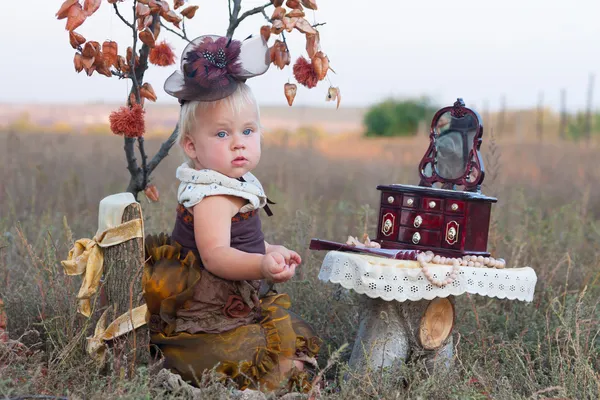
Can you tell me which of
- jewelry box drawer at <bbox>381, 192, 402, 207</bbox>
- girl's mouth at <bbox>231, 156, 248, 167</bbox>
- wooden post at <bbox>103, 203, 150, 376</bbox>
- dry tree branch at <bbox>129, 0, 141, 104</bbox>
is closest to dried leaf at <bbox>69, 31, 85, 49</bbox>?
dry tree branch at <bbox>129, 0, 141, 104</bbox>

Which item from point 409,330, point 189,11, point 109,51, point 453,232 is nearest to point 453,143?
point 453,232

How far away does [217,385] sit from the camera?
2.87 metres

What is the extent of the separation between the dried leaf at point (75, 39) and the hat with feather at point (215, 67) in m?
0.45

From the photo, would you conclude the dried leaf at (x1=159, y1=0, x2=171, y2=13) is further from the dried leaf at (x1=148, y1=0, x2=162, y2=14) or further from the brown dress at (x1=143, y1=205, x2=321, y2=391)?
the brown dress at (x1=143, y1=205, x2=321, y2=391)

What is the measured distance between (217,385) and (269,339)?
1.12 ft

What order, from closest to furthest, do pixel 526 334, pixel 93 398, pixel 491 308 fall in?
1. pixel 93 398
2. pixel 526 334
3. pixel 491 308

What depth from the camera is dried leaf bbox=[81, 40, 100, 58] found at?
127 inches

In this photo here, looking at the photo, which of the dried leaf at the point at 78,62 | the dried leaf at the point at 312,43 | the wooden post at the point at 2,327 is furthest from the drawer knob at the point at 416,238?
the wooden post at the point at 2,327

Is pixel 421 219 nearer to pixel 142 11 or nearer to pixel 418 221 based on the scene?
pixel 418 221

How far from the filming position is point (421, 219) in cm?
334

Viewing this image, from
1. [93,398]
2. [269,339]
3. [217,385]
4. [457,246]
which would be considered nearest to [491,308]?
[457,246]

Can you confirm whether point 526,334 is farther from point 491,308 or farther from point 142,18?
point 142,18

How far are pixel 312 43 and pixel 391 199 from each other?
2.74ft

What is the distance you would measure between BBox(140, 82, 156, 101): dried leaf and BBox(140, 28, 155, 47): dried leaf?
0.25m
